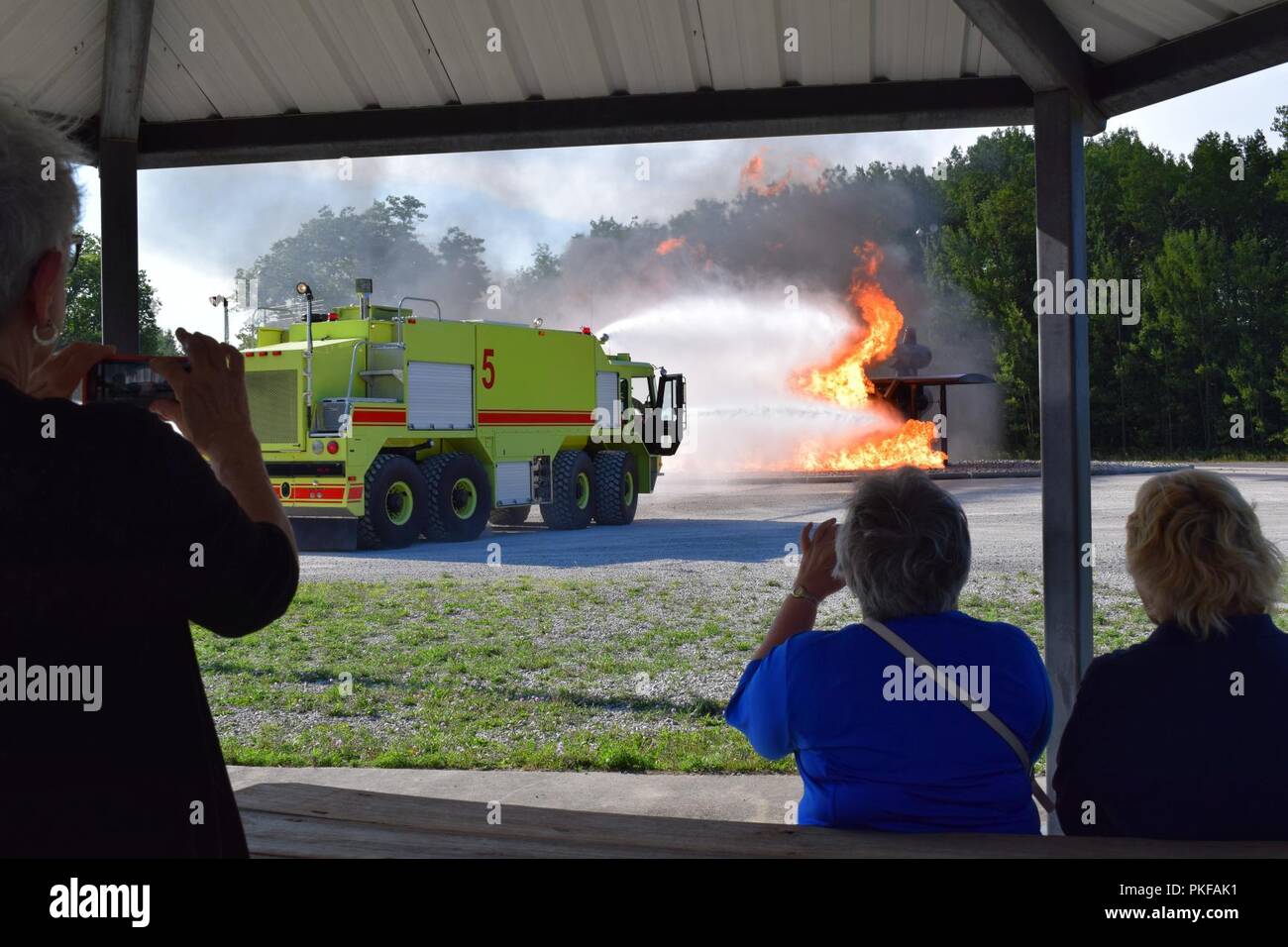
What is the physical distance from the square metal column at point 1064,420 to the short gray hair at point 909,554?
1.79 m

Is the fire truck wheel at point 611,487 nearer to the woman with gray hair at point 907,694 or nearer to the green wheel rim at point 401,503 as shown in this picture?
the green wheel rim at point 401,503

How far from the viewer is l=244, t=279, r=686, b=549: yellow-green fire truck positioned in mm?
14164

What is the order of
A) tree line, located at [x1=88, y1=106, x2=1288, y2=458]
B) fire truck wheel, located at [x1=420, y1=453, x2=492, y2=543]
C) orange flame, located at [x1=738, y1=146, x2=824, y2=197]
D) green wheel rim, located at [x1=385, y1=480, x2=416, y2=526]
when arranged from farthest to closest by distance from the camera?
orange flame, located at [x1=738, y1=146, x2=824, y2=197]
tree line, located at [x1=88, y1=106, x2=1288, y2=458]
fire truck wheel, located at [x1=420, y1=453, x2=492, y2=543]
green wheel rim, located at [x1=385, y1=480, x2=416, y2=526]

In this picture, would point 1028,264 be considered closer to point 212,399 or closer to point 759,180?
point 759,180

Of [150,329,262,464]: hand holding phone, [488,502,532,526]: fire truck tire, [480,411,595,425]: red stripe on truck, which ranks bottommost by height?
[488,502,532,526]: fire truck tire

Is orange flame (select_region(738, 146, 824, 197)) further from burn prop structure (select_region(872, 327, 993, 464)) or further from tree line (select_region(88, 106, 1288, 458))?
burn prop structure (select_region(872, 327, 993, 464))

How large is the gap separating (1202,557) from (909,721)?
644 millimetres

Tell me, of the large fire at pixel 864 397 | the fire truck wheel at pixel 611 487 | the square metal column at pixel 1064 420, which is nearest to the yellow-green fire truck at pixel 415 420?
the fire truck wheel at pixel 611 487

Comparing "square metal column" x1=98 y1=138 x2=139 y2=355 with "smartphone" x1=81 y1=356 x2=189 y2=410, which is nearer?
"smartphone" x1=81 y1=356 x2=189 y2=410

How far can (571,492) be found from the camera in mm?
17562

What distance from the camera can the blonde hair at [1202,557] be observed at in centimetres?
229

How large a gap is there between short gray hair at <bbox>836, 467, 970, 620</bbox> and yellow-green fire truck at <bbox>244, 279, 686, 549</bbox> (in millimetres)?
11242

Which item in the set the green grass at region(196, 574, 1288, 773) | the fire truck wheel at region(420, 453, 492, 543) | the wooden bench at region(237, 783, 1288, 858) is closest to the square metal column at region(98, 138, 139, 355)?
the wooden bench at region(237, 783, 1288, 858)
